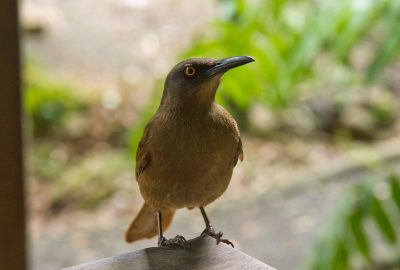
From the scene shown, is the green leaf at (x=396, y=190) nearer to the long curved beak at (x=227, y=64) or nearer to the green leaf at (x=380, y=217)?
the green leaf at (x=380, y=217)

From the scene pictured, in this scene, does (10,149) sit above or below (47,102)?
below

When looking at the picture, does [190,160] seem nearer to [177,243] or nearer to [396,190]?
[177,243]

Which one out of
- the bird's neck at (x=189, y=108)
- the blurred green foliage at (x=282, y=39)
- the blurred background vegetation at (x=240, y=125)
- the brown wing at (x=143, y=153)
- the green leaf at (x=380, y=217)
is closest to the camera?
the bird's neck at (x=189, y=108)

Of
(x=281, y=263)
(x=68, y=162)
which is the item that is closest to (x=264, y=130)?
(x=68, y=162)

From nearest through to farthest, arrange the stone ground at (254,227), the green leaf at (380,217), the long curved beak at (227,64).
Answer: the long curved beak at (227,64), the green leaf at (380,217), the stone ground at (254,227)

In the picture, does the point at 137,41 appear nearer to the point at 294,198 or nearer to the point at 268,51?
the point at 294,198

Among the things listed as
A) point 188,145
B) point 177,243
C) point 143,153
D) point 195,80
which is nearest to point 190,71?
point 195,80

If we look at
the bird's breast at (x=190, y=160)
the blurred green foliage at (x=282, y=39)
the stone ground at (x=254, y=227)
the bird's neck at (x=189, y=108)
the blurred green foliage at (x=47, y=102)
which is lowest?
the stone ground at (x=254, y=227)

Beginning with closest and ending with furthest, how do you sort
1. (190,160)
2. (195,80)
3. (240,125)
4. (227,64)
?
(227,64) → (195,80) → (190,160) → (240,125)

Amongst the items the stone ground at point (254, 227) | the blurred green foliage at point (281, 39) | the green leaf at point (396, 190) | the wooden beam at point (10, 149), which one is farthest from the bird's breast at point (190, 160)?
the stone ground at point (254, 227)
